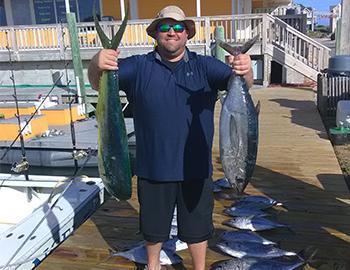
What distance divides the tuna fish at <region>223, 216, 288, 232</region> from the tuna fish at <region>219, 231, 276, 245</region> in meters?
0.16

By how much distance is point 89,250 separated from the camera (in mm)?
3480

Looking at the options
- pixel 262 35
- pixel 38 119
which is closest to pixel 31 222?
pixel 38 119

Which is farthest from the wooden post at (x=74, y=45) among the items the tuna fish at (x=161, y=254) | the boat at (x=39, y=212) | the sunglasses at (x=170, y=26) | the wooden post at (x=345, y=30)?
the sunglasses at (x=170, y=26)

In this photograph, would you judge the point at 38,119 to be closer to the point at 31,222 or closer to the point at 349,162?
the point at 31,222

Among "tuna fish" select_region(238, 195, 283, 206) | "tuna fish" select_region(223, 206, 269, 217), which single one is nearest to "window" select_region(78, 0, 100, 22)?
"tuna fish" select_region(238, 195, 283, 206)

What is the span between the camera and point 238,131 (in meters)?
2.17

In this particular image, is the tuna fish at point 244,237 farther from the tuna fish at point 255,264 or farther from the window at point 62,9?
the window at point 62,9

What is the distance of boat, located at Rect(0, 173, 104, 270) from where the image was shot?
3.59 meters

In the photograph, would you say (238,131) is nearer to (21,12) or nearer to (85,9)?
(85,9)

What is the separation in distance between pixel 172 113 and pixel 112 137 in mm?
376

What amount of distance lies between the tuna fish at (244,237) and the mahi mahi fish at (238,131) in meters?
1.22

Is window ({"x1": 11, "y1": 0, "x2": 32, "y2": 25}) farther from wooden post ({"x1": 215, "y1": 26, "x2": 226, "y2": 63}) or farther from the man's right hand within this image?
the man's right hand

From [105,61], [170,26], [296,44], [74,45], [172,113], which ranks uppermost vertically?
[170,26]

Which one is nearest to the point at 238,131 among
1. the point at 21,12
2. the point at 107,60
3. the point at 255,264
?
the point at 107,60
